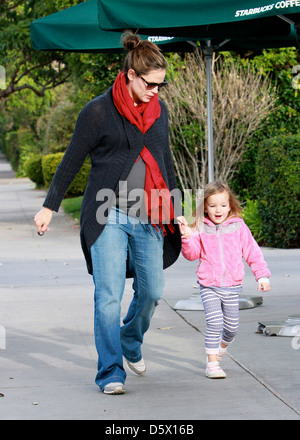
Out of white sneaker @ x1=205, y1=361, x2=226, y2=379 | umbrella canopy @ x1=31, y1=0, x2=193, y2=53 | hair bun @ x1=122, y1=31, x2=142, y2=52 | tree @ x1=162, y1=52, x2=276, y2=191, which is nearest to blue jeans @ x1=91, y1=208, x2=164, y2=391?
white sneaker @ x1=205, y1=361, x2=226, y2=379

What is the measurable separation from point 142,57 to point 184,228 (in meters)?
0.96

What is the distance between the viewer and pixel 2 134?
61344 mm

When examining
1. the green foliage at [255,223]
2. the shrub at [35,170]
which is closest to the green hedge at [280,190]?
the green foliage at [255,223]

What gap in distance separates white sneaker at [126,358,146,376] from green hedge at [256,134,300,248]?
16.8ft

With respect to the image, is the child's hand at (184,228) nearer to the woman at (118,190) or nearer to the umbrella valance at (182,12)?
the woman at (118,190)

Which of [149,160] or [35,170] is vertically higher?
[149,160]

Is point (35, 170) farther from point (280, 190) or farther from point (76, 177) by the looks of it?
point (280, 190)

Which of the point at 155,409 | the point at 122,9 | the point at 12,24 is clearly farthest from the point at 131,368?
the point at 12,24

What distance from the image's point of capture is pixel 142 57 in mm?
4516

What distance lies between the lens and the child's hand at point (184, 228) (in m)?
4.78

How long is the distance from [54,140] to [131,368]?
19.4 metres

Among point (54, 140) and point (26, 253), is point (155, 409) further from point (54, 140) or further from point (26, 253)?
point (54, 140)

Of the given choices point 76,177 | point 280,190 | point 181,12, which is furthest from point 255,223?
point 76,177

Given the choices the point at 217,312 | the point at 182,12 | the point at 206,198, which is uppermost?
the point at 182,12
